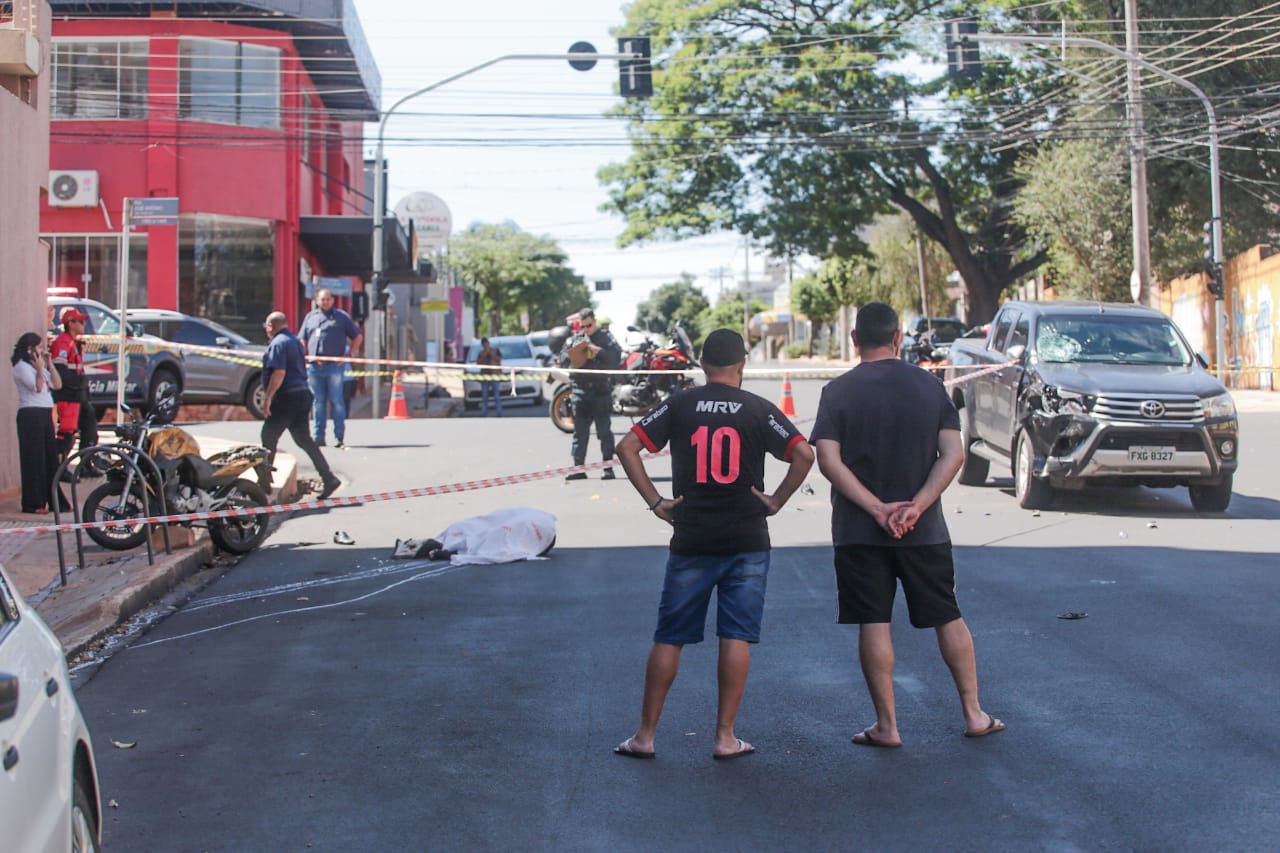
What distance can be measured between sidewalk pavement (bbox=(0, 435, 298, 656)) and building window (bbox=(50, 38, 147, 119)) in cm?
1928

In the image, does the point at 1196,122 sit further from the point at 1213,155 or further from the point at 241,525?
the point at 241,525

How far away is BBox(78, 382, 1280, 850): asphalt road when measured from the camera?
5.05m

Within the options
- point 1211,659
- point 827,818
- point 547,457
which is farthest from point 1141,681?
point 547,457

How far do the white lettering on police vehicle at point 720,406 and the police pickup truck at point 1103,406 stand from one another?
750 cm

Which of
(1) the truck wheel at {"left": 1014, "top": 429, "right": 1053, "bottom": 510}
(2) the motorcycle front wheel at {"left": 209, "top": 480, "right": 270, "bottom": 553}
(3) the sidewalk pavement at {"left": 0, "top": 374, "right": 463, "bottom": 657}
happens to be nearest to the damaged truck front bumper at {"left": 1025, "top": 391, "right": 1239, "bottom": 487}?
(1) the truck wheel at {"left": 1014, "top": 429, "right": 1053, "bottom": 510}

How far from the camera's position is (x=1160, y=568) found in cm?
1023

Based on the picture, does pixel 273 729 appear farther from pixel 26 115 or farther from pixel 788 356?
pixel 788 356

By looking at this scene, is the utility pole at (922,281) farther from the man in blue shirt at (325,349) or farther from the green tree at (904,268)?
the man in blue shirt at (325,349)

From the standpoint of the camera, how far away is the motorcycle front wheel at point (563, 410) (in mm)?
21828

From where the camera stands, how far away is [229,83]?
3095 centimetres

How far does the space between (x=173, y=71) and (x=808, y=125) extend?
Answer: 1851cm

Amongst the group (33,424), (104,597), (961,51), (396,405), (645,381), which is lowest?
(104,597)

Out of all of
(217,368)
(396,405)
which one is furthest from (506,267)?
(217,368)

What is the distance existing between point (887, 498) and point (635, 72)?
19279 mm
